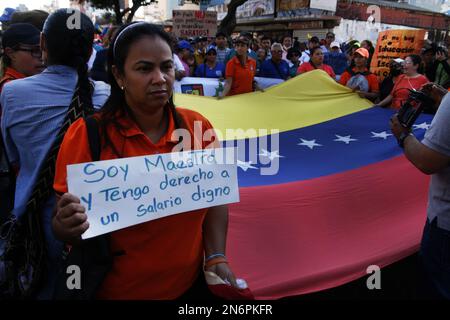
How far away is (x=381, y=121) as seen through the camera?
183 inches

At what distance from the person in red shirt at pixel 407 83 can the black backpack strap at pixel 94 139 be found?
178 inches

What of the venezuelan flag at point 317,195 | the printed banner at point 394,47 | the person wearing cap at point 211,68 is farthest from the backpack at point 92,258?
the printed banner at point 394,47

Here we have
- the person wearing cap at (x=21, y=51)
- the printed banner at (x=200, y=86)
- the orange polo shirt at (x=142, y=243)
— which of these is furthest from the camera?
the printed banner at (x=200, y=86)

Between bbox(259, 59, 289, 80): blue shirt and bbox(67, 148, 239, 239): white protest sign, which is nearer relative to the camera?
bbox(67, 148, 239, 239): white protest sign

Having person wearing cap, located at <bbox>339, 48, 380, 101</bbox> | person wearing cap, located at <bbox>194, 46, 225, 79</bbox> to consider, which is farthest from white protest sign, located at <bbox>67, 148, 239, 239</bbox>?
person wearing cap, located at <bbox>194, 46, 225, 79</bbox>

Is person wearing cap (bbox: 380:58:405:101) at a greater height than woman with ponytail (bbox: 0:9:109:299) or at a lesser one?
lesser

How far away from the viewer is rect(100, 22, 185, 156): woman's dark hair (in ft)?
4.35

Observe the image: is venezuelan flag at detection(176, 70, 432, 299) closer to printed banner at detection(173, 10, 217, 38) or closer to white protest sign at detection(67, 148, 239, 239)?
white protest sign at detection(67, 148, 239, 239)

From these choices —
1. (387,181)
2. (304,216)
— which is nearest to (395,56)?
(387,181)

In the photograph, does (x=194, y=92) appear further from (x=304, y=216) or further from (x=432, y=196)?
(x=432, y=196)

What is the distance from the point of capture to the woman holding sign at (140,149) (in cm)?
130

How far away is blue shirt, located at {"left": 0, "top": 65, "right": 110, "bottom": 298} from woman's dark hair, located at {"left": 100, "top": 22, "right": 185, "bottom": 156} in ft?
1.04

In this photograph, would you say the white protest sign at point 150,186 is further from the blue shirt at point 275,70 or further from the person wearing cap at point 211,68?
the blue shirt at point 275,70
